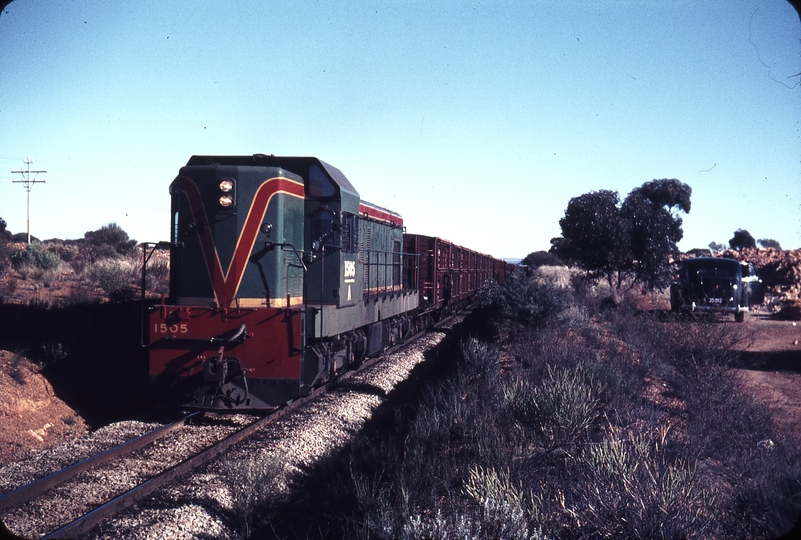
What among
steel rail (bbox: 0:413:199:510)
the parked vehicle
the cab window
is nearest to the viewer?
steel rail (bbox: 0:413:199:510)

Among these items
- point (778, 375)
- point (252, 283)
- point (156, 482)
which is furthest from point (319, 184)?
point (778, 375)

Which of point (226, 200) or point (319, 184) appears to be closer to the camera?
point (226, 200)

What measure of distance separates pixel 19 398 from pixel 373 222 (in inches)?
280

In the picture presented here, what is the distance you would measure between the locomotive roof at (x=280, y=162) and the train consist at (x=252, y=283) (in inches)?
0.7

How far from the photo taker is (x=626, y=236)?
1023 inches

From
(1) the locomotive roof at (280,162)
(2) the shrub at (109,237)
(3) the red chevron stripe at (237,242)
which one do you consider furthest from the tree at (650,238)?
(2) the shrub at (109,237)

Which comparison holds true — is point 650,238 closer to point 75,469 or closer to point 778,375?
point 778,375

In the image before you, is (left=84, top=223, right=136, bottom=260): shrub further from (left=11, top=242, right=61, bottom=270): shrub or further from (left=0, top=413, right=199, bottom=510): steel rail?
(left=0, top=413, right=199, bottom=510): steel rail

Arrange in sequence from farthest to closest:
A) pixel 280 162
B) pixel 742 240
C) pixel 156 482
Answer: pixel 742 240 < pixel 280 162 < pixel 156 482

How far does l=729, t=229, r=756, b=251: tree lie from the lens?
55.9 meters

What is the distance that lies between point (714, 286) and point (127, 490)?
22.6m

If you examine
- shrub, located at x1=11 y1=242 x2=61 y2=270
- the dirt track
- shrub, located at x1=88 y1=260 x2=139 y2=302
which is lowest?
the dirt track

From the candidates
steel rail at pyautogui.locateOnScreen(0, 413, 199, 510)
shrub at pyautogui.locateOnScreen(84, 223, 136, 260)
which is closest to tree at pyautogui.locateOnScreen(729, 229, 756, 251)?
shrub at pyautogui.locateOnScreen(84, 223, 136, 260)

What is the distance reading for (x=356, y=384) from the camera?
36.9 feet
